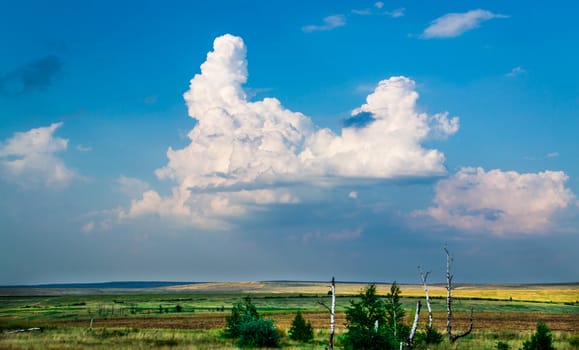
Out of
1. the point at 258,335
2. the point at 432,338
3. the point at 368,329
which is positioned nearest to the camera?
the point at 368,329

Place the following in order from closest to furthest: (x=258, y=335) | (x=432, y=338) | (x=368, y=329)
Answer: (x=368, y=329)
(x=432, y=338)
(x=258, y=335)

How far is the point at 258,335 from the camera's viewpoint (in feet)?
125

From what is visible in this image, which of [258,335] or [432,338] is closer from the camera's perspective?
[432,338]

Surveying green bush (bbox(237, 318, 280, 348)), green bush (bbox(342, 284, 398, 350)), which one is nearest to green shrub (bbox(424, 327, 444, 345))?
green bush (bbox(342, 284, 398, 350))

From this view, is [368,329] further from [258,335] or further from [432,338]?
[258,335]

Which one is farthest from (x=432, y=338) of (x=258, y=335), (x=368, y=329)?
(x=368, y=329)

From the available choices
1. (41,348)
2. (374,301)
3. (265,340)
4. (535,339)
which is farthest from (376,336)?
(41,348)

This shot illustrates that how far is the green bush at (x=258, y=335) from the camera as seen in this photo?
38094mm

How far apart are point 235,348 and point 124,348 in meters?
6.60

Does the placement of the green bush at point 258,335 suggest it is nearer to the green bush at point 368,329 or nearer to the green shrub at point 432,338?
the green shrub at point 432,338

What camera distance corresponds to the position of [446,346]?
1458 inches

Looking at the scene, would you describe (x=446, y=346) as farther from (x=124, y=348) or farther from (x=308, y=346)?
(x=124, y=348)

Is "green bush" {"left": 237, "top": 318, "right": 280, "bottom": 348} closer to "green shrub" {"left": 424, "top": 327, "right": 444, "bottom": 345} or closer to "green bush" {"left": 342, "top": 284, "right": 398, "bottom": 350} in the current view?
"green shrub" {"left": 424, "top": 327, "right": 444, "bottom": 345}

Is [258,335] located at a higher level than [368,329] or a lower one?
lower
